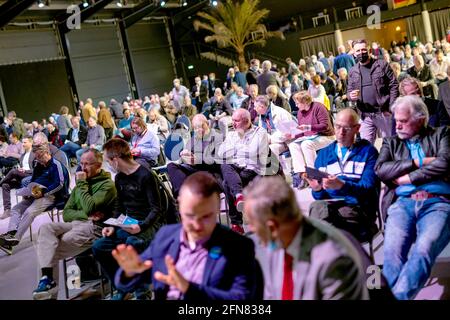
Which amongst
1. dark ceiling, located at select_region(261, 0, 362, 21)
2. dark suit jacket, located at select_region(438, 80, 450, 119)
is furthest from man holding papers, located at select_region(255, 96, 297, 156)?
dark ceiling, located at select_region(261, 0, 362, 21)

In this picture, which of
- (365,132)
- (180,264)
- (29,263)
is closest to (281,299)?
(180,264)

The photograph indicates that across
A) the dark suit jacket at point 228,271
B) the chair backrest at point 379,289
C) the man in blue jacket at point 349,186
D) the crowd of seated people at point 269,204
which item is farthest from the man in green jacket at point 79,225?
the chair backrest at point 379,289

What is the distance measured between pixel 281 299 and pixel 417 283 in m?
0.75

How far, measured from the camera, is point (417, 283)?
7.38 ft

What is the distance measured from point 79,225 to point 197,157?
1.22 meters

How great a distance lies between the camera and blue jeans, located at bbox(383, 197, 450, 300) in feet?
7.43

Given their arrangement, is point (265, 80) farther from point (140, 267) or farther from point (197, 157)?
point (140, 267)

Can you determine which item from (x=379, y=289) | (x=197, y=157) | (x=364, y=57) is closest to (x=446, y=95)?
(x=364, y=57)

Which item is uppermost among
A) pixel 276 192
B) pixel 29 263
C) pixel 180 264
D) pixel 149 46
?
pixel 149 46

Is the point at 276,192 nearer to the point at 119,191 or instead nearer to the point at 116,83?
the point at 119,191

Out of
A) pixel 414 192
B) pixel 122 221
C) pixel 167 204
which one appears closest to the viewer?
pixel 414 192

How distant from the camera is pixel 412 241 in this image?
2.52 meters

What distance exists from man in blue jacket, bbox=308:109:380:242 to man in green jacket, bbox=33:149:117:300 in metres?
1.49

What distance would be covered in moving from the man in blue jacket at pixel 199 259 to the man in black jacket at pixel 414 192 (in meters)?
0.82
